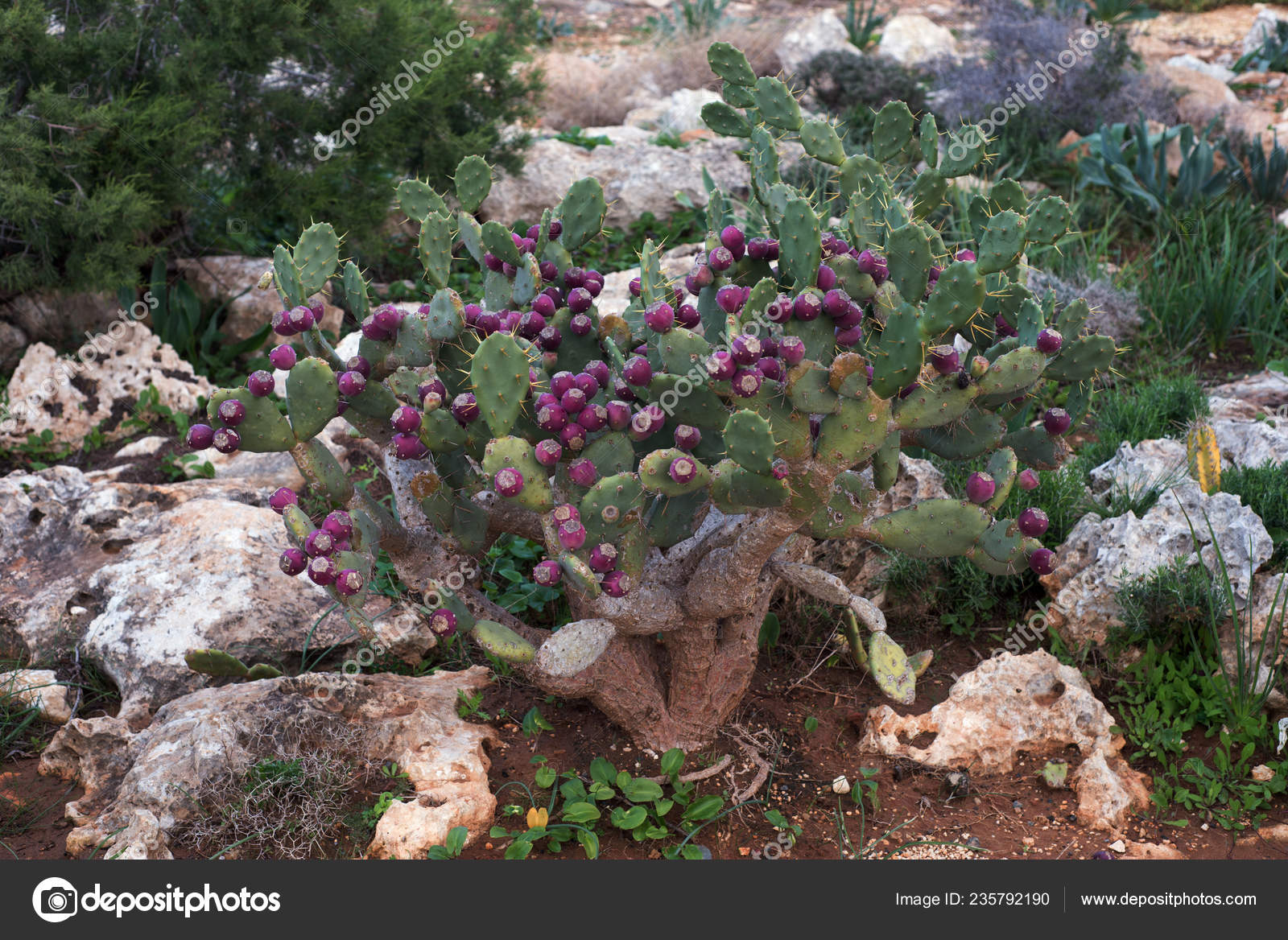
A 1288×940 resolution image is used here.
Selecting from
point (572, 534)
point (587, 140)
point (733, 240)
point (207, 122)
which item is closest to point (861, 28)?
point (587, 140)

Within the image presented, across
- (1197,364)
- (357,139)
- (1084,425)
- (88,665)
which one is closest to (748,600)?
(88,665)

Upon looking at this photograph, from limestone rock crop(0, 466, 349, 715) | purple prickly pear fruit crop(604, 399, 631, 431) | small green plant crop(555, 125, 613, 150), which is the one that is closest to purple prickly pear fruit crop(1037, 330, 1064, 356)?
purple prickly pear fruit crop(604, 399, 631, 431)

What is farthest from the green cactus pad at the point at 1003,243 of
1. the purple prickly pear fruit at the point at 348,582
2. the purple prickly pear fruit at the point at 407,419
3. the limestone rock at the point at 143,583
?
the limestone rock at the point at 143,583

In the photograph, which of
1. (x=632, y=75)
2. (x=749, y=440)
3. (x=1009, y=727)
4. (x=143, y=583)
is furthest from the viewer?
(x=632, y=75)

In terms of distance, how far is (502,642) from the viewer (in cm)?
251

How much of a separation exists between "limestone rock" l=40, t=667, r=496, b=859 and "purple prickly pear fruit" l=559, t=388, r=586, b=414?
1.10 meters

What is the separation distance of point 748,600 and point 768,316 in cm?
77

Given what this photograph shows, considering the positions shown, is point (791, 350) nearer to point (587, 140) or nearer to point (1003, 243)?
point (1003, 243)

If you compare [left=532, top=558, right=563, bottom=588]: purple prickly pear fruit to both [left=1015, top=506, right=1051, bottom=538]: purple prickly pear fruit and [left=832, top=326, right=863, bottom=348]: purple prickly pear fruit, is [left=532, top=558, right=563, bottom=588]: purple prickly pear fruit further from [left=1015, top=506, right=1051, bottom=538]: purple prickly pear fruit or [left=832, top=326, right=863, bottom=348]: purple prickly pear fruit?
[left=1015, top=506, right=1051, bottom=538]: purple prickly pear fruit

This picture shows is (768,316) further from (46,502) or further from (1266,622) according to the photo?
(46,502)

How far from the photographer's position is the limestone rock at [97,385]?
502cm

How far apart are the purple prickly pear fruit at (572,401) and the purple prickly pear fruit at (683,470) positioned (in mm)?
289

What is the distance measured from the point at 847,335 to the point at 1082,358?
0.76 metres

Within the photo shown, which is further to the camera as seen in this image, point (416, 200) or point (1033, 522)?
point (416, 200)
